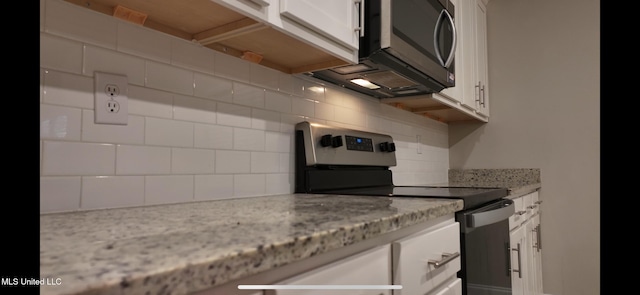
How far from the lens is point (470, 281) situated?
111cm

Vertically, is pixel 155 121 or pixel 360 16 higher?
pixel 360 16

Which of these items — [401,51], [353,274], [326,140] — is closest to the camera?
[353,274]

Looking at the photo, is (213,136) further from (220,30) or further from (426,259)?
(426,259)

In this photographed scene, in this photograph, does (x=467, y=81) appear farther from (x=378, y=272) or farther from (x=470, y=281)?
(x=378, y=272)

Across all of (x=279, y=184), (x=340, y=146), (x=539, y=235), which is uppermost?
(x=340, y=146)

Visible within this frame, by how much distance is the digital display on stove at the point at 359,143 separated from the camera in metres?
1.54

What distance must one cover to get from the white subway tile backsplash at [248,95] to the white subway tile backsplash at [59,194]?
51 cm

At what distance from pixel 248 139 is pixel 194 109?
220mm

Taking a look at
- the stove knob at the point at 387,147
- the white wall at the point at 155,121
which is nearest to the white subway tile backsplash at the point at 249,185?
the white wall at the point at 155,121

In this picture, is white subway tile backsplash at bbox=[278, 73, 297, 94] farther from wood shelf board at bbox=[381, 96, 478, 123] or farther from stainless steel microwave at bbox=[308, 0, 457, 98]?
wood shelf board at bbox=[381, 96, 478, 123]

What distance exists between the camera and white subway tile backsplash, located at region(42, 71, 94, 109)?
0.76 m

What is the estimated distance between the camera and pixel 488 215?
1192mm

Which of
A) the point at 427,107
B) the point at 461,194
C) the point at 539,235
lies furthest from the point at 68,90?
the point at 539,235

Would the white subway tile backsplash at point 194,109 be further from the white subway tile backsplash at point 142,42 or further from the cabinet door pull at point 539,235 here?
the cabinet door pull at point 539,235
